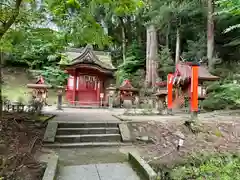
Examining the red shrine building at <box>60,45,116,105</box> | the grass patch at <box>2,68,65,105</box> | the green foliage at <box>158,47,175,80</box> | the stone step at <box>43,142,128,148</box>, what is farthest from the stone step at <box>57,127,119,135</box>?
the grass patch at <box>2,68,65,105</box>

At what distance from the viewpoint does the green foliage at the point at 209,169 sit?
11.5 feet

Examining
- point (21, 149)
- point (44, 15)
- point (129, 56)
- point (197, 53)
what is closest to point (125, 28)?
point (129, 56)

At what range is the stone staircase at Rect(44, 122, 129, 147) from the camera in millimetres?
4961

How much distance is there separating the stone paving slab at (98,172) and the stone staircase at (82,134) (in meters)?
1.22

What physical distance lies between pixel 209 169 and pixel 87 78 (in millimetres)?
11899

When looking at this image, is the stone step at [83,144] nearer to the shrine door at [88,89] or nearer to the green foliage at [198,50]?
the shrine door at [88,89]

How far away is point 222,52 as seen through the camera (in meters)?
16.3

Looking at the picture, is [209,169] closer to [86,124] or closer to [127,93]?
[86,124]

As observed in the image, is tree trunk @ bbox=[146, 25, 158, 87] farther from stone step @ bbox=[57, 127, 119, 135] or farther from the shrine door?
stone step @ bbox=[57, 127, 119, 135]

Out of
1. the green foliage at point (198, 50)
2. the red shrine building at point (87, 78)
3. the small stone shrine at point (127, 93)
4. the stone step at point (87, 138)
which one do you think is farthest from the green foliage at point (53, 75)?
the stone step at point (87, 138)

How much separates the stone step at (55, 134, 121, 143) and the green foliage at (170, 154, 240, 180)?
6.54 ft

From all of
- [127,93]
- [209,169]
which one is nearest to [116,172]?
[209,169]

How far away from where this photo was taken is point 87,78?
14.7 metres

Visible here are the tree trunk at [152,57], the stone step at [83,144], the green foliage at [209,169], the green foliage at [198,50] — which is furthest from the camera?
the tree trunk at [152,57]
